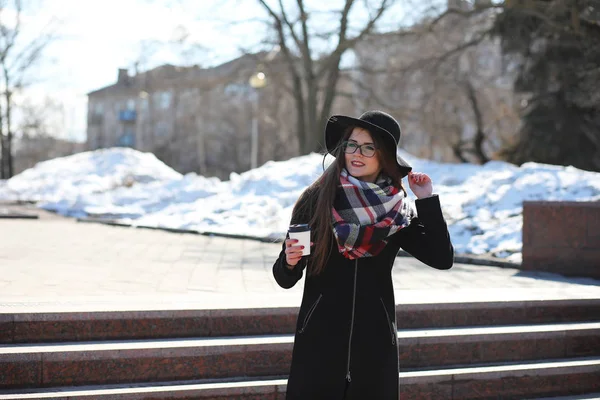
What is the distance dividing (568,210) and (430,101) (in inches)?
923

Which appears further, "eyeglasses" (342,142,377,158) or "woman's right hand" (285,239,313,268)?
"eyeglasses" (342,142,377,158)

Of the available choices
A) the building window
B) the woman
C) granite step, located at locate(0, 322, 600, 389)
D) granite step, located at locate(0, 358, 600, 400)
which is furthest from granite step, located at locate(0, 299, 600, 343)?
the building window

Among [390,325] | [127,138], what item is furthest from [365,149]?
[127,138]

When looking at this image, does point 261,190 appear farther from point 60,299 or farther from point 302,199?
point 302,199

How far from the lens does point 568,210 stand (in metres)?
8.07

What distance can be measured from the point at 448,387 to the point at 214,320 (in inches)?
64.0

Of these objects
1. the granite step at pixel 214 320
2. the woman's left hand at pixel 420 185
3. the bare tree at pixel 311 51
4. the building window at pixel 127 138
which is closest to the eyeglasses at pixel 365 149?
the woman's left hand at pixel 420 185

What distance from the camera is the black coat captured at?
318 cm

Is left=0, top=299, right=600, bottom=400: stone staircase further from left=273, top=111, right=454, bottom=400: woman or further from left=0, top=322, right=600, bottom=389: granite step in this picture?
left=273, top=111, right=454, bottom=400: woman

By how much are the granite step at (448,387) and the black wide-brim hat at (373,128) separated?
6.31ft

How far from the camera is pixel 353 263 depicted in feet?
10.8

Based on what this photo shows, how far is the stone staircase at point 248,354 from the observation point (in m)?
4.55

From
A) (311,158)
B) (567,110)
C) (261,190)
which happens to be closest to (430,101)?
(567,110)

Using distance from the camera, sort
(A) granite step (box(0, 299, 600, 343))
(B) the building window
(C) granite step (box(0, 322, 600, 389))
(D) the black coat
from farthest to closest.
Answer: (B) the building window, (A) granite step (box(0, 299, 600, 343)), (C) granite step (box(0, 322, 600, 389)), (D) the black coat
